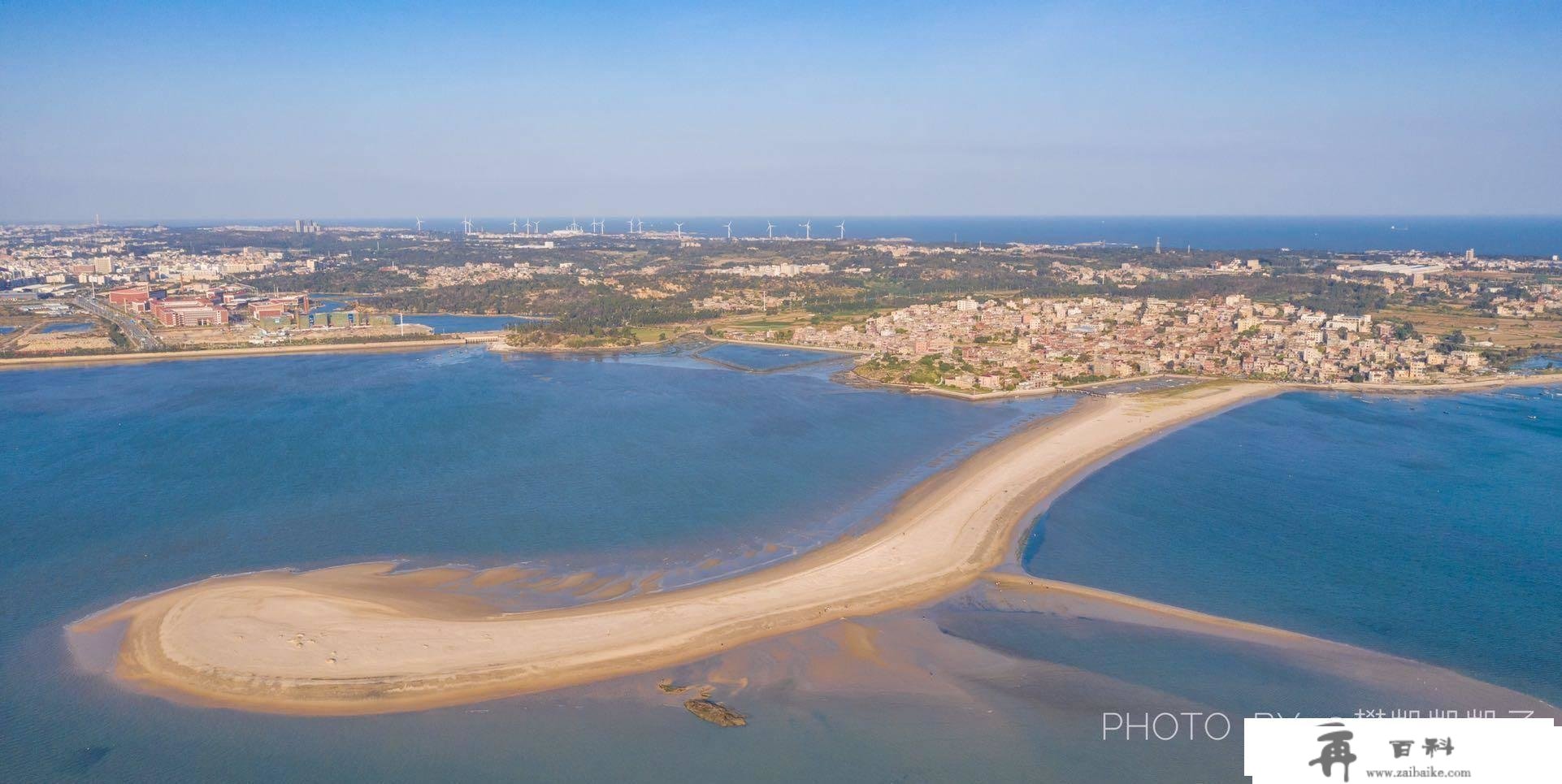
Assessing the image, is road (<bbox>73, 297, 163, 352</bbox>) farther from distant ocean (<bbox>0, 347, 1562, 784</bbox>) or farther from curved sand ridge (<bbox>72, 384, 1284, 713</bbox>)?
curved sand ridge (<bbox>72, 384, 1284, 713</bbox>)

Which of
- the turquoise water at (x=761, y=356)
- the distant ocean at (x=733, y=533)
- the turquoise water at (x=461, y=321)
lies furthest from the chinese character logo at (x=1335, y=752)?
the turquoise water at (x=461, y=321)

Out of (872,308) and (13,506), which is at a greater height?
(872,308)

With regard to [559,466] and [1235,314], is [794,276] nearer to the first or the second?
[1235,314]

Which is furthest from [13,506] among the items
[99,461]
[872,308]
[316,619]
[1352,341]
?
[1352,341]

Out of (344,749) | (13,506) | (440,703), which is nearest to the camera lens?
(344,749)

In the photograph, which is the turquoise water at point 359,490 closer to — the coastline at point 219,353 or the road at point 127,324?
the coastline at point 219,353

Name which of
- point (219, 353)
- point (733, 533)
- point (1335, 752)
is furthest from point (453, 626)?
point (219, 353)

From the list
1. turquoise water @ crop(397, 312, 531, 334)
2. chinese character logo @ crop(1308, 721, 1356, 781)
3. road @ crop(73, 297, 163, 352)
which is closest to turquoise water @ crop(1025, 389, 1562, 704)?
chinese character logo @ crop(1308, 721, 1356, 781)
